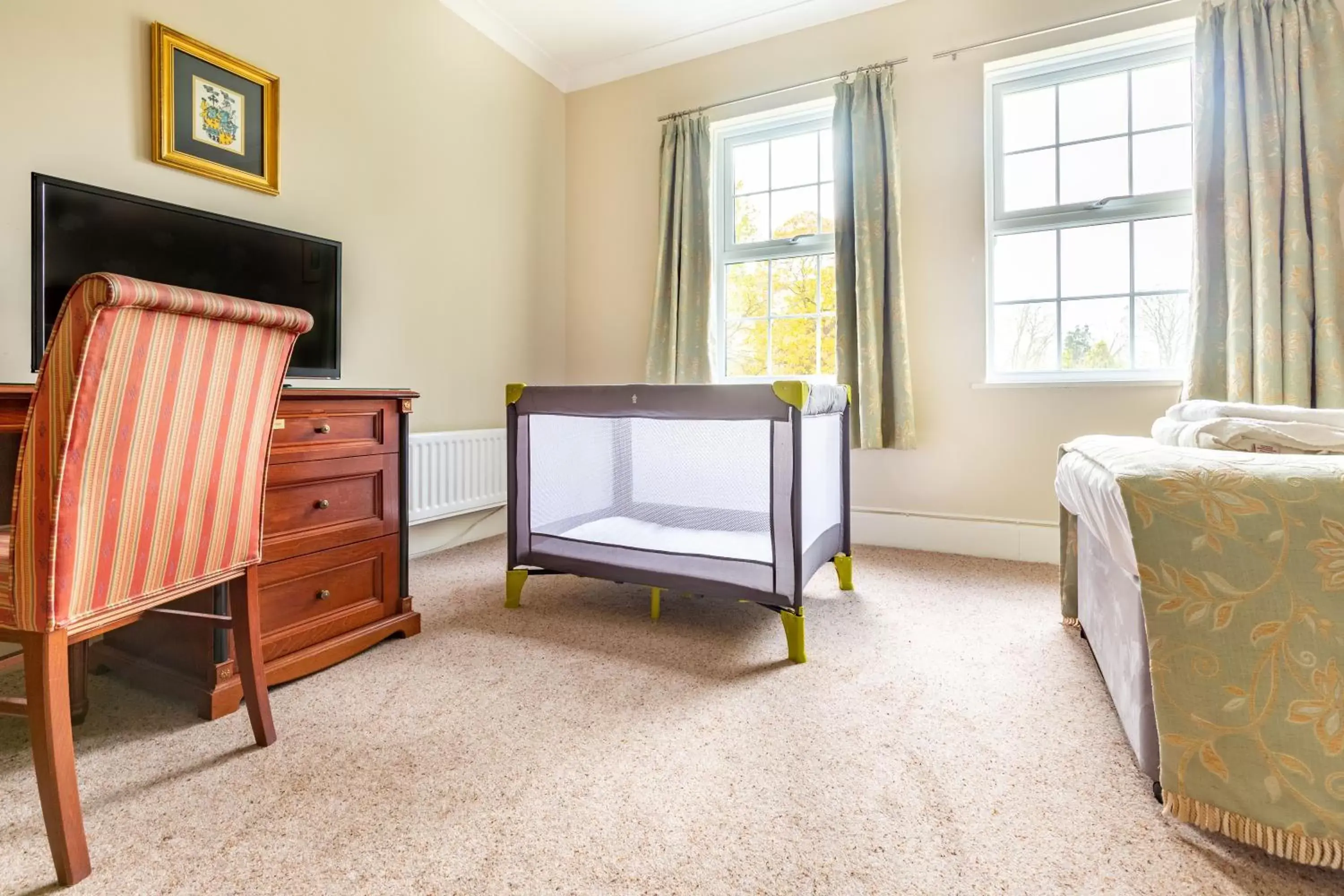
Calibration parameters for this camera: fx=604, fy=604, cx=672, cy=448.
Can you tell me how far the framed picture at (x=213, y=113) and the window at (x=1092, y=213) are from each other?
2.88 metres

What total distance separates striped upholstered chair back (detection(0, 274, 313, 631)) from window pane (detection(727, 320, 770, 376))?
2.39 metres

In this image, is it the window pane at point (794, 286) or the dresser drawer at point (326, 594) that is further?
the window pane at point (794, 286)

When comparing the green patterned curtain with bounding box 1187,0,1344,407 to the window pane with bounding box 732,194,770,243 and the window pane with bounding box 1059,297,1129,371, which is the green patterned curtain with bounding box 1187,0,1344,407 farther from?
the window pane with bounding box 732,194,770,243

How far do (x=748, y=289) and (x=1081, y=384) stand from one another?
161cm

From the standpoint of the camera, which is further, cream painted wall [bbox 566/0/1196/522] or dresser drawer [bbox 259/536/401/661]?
cream painted wall [bbox 566/0/1196/522]

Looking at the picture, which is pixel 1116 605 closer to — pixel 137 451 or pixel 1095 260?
pixel 137 451

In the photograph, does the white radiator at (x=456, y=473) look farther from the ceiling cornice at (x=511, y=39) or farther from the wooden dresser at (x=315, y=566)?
the ceiling cornice at (x=511, y=39)

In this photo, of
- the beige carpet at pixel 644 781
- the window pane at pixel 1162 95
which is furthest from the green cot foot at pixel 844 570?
the window pane at pixel 1162 95

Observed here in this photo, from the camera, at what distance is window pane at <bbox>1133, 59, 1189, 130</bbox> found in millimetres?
2457

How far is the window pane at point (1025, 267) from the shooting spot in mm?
2660

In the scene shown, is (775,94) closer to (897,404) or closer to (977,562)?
(897,404)

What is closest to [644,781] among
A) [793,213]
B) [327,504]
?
[327,504]

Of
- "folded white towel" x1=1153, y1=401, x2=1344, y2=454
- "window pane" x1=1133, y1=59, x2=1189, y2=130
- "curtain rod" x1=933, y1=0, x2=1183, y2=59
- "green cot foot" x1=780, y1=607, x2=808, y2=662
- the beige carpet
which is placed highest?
"curtain rod" x1=933, y1=0, x2=1183, y2=59

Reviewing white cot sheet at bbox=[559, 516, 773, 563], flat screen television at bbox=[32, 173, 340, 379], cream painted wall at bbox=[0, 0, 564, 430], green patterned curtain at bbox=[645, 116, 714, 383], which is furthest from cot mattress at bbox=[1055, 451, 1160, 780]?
cream painted wall at bbox=[0, 0, 564, 430]
